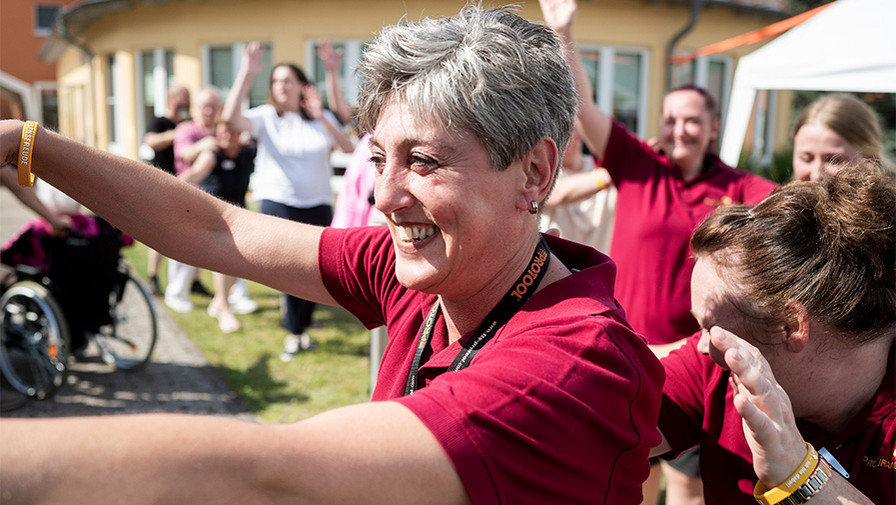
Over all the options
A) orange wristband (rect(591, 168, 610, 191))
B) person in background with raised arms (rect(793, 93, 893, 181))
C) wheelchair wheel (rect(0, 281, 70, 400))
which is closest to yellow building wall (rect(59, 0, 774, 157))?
wheelchair wheel (rect(0, 281, 70, 400))

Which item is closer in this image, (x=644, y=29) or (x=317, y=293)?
(x=317, y=293)

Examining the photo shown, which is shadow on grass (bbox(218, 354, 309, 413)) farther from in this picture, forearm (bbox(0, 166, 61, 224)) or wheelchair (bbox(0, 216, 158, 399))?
forearm (bbox(0, 166, 61, 224))

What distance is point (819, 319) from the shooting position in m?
1.56

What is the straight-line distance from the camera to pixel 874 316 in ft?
5.14

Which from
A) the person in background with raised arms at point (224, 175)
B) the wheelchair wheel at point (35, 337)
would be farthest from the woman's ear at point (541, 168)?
the person in background with raised arms at point (224, 175)

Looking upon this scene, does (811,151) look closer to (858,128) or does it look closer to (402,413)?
(858,128)

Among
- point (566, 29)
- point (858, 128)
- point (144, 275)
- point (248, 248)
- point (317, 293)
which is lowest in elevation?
point (144, 275)

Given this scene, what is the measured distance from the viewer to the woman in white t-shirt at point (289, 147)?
617cm

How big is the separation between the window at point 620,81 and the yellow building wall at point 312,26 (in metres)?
0.18

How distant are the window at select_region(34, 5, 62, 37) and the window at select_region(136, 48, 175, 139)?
15.6 metres

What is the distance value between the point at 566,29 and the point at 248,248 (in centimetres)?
171

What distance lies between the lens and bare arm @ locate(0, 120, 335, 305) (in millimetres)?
1726

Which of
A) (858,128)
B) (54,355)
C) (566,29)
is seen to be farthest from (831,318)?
(54,355)

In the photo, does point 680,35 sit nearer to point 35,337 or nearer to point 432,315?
point 35,337
